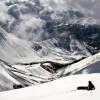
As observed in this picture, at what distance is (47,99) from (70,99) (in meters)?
1.43

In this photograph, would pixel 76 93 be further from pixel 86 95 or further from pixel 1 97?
pixel 1 97

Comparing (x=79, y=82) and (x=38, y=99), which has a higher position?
(x=79, y=82)

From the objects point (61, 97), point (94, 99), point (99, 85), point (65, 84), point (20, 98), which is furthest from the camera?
point (65, 84)

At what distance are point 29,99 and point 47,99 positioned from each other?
1.63m

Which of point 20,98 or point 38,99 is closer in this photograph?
point 38,99

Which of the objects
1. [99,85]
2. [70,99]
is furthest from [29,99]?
[99,85]

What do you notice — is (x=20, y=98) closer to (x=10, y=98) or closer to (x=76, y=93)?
(x=10, y=98)

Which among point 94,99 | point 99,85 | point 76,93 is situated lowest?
point 94,99

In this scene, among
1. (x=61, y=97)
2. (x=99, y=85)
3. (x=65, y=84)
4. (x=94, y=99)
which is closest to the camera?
(x=94, y=99)

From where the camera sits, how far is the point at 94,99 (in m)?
19.4

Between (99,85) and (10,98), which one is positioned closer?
(10,98)

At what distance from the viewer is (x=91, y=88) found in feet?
77.6

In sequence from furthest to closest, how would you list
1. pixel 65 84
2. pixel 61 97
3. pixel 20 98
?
pixel 65 84 < pixel 20 98 < pixel 61 97

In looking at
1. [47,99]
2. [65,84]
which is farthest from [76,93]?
[65,84]
